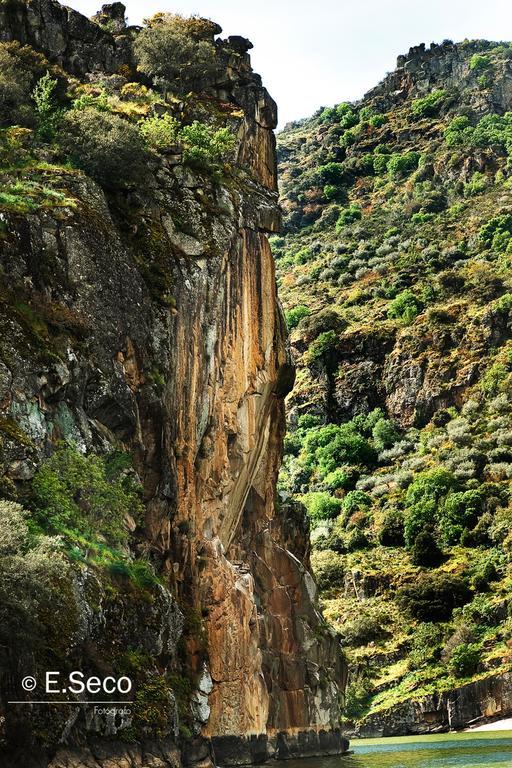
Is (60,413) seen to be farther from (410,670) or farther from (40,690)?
(410,670)

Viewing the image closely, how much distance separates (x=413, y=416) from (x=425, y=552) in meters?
32.1

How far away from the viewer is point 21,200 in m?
43.6

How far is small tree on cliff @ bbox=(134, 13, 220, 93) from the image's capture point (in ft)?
209

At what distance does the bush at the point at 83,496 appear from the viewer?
36.1 m

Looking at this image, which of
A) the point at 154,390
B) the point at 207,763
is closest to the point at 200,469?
the point at 154,390

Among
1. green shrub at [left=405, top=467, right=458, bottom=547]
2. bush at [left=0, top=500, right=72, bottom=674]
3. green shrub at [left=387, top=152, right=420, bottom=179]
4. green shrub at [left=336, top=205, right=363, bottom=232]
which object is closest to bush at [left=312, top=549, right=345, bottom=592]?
green shrub at [left=405, top=467, right=458, bottom=547]

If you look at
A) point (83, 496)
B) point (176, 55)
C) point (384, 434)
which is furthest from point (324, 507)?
point (83, 496)

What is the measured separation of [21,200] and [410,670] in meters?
63.5

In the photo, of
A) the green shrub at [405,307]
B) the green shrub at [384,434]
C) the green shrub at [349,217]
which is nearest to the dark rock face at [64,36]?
the green shrub at [384,434]

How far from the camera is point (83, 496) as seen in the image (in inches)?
1527

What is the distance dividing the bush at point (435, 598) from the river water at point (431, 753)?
52.6 ft

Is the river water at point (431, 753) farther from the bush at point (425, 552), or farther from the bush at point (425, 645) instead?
the bush at point (425, 552)

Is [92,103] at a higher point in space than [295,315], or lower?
lower

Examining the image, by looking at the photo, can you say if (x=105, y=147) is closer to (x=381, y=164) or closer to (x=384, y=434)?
(x=384, y=434)
